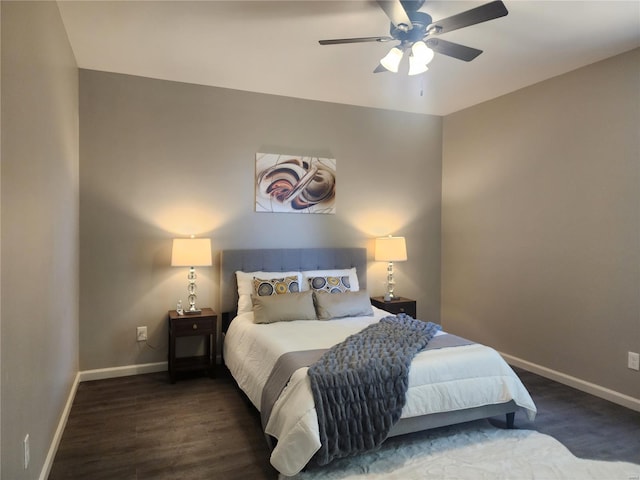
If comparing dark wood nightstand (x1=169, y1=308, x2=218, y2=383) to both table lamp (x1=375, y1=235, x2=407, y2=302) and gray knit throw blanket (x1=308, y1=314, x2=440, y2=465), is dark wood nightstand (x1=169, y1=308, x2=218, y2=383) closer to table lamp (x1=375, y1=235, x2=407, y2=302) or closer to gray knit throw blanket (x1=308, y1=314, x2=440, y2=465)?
gray knit throw blanket (x1=308, y1=314, x2=440, y2=465)

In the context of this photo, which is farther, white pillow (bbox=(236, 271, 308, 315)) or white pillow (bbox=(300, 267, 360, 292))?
white pillow (bbox=(300, 267, 360, 292))

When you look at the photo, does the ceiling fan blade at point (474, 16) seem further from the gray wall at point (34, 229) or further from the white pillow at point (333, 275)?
the white pillow at point (333, 275)

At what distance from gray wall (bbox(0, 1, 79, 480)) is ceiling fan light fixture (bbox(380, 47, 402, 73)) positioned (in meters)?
1.90

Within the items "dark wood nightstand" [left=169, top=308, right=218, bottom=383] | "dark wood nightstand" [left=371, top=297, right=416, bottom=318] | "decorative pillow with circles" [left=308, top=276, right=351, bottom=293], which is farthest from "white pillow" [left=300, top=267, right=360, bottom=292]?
"dark wood nightstand" [left=169, top=308, right=218, bottom=383]

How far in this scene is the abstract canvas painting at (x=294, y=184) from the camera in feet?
14.2

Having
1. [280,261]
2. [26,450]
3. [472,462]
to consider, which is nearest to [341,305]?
[280,261]

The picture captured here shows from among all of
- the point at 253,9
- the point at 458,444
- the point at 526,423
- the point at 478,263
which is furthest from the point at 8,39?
the point at 478,263

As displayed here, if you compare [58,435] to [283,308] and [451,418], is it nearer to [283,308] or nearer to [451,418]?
[283,308]

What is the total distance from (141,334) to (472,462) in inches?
116

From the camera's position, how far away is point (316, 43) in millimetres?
3129

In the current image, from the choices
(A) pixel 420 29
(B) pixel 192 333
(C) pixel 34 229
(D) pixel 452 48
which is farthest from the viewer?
(B) pixel 192 333

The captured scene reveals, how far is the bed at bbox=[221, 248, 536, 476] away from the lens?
2.21 meters

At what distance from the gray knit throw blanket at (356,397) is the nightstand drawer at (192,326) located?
5.02 feet

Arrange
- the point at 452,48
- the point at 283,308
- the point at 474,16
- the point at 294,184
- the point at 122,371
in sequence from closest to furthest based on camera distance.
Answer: the point at 474,16, the point at 452,48, the point at 283,308, the point at 122,371, the point at 294,184
